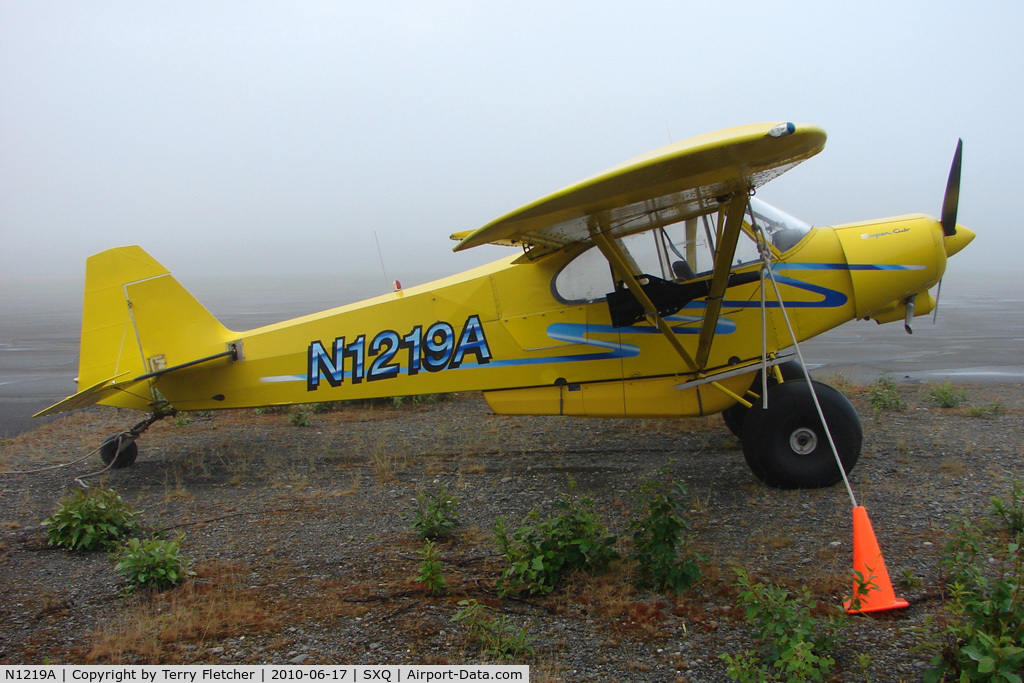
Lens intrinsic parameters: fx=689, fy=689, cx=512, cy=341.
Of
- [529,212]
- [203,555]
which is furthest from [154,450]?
[529,212]

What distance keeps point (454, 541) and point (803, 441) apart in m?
2.90

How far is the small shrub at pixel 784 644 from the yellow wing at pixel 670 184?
233 cm

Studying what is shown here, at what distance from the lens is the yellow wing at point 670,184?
3934 mm

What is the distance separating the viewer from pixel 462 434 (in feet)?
27.7

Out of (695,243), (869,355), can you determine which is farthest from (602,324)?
(869,355)

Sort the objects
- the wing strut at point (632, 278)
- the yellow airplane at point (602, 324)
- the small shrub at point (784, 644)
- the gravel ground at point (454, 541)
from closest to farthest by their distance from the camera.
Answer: the small shrub at point (784, 644) → the gravel ground at point (454, 541) → the wing strut at point (632, 278) → the yellow airplane at point (602, 324)

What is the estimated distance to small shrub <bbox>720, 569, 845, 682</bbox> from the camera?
2.80 metres

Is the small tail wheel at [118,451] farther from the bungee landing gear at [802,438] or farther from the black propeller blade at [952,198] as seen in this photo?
the black propeller blade at [952,198]

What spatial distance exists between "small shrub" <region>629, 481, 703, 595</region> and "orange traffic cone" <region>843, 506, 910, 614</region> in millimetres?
819

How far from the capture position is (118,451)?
7273mm

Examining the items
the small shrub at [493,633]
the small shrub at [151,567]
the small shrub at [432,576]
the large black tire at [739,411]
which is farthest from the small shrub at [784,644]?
the large black tire at [739,411]

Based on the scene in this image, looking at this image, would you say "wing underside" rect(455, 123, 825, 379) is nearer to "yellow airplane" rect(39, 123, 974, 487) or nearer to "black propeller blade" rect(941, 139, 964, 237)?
"yellow airplane" rect(39, 123, 974, 487)

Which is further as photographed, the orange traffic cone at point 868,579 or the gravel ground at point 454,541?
the gravel ground at point 454,541

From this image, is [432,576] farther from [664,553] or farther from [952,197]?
[952,197]
